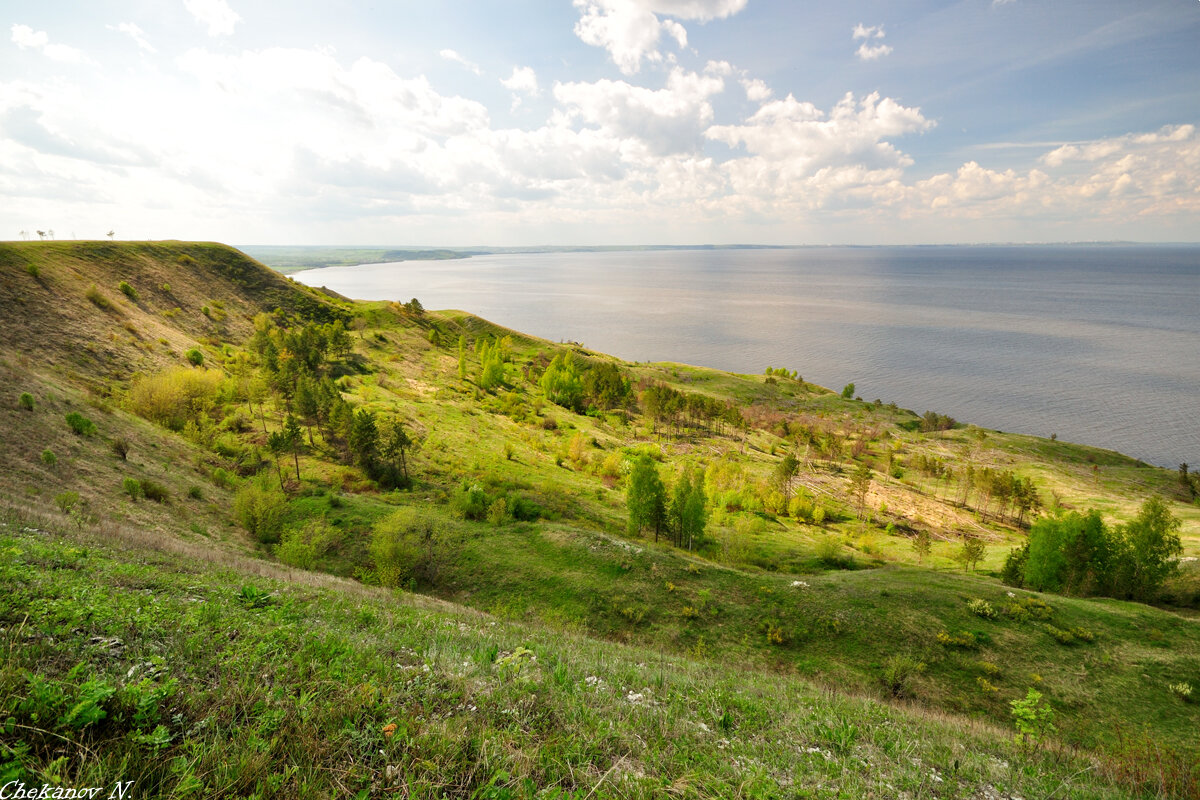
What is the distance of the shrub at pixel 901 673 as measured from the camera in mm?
21344

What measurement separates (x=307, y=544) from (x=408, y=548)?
25.4 ft

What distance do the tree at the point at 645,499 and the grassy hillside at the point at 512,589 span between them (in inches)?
87.6

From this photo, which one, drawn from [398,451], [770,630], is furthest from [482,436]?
[770,630]

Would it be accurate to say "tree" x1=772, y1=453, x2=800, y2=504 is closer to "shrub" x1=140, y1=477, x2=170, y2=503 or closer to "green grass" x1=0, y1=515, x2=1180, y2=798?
"green grass" x1=0, y1=515, x2=1180, y2=798

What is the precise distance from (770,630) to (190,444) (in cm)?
5133

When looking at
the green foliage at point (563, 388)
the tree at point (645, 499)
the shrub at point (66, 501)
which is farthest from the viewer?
the green foliage at point (563, 388)

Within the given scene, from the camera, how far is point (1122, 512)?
62.2 metres

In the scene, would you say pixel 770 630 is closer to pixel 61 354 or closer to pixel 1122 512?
pixel 61 354

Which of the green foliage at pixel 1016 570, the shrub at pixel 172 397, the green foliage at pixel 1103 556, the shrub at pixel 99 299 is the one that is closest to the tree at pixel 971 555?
the green foliage at pixel 1016 570

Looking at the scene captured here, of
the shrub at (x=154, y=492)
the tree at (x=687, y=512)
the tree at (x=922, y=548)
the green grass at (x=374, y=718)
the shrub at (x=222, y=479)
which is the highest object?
the green grass at (x=374, y=718)

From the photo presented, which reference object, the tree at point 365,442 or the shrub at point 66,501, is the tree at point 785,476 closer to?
the tree at point 365,442

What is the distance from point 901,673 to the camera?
861 inches

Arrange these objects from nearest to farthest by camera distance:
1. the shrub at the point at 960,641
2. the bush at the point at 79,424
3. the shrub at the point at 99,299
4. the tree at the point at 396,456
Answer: the shrub at the point at 960,641
the bush at the point at 79,424
the tree at the point at 396,456
the shrub at the point at 99,299

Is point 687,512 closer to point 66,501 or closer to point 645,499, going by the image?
point 645,499
